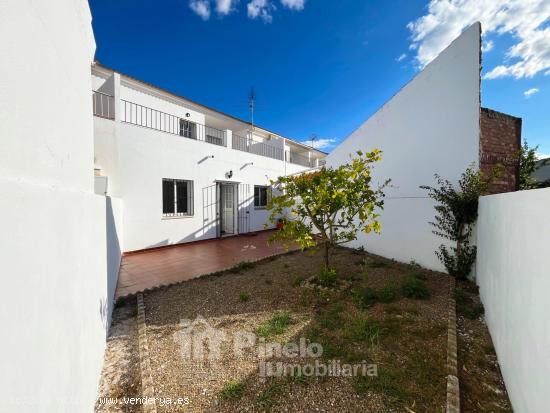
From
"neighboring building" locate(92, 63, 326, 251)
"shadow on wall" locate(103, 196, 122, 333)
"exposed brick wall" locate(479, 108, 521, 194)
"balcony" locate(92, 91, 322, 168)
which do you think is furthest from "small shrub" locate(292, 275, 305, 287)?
"balcony" locate(92, 91, 322, 168)

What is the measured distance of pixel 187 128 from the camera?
39.3 feet

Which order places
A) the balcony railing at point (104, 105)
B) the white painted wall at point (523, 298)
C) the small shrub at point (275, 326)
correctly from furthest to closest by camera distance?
the balcony railing at point (104, 105) < the small shrub at point (275, 326) < the white painted wall at point (523, 298)

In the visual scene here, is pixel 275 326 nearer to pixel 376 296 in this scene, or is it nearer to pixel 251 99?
pixel 376 296

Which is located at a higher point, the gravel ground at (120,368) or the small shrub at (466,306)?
the small shrub at (466,306)

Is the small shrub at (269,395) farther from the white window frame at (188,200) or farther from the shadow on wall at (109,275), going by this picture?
the white window frame at (188,200)

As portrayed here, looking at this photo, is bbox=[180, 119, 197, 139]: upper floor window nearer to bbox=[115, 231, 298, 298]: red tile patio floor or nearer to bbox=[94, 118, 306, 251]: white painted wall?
bbox=[94, 118, 306, 251]: white painted wall

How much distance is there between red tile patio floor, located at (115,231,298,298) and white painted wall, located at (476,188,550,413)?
216 inches

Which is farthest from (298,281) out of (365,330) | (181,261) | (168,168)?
(168,168)

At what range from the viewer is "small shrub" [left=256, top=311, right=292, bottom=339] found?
313 cm

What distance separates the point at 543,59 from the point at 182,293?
862 cm

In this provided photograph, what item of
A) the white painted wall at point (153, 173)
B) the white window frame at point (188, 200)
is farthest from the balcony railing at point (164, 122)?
the white window frame at point (188, 200)

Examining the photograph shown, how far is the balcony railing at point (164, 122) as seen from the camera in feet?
29.4

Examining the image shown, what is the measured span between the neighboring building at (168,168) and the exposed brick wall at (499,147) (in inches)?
207

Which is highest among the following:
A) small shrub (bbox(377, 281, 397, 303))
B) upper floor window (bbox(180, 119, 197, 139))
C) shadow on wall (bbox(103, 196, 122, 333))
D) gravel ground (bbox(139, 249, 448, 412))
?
upper floor window (bbox(180, 119, 197, 139))
